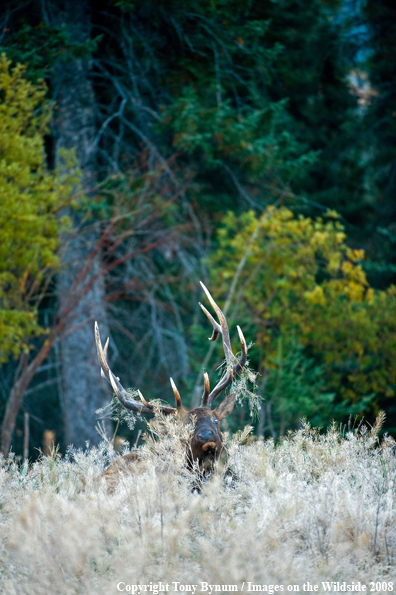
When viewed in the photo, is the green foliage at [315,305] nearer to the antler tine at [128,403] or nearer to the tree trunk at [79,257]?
the tree trunk at [79,257]

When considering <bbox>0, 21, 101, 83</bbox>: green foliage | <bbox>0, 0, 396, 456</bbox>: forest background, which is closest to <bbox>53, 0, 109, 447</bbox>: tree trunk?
<bbox>0, 0, 396, 456</bbox>: forest background

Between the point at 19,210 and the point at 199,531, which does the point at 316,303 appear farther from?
the point at 199,531

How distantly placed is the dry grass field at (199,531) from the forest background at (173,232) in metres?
5.25

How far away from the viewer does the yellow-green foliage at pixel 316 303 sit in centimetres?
1124

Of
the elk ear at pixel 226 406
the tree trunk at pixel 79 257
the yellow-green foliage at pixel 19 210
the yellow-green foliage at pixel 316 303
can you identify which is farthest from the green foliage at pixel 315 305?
the elk ear at pixel 226 406

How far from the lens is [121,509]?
3.95 m

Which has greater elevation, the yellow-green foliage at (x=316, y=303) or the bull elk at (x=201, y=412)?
the bull elk at (x=201, y=412)

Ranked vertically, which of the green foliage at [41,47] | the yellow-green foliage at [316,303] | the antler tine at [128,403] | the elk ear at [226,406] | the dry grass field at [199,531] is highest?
the green foliage at [41,47]

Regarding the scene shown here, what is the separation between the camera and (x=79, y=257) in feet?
35.4

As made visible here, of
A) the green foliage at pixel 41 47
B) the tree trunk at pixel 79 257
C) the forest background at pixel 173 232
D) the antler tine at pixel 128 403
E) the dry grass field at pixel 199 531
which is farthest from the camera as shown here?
the tree trunk at pixel 79 257

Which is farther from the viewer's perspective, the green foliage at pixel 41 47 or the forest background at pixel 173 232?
the forest background at pixel 173 232

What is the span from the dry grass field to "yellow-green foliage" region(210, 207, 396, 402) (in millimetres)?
6740

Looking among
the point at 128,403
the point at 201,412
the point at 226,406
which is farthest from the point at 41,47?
the point at 201,412

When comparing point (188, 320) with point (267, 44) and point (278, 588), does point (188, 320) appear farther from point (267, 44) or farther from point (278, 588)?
point (278, 588)
